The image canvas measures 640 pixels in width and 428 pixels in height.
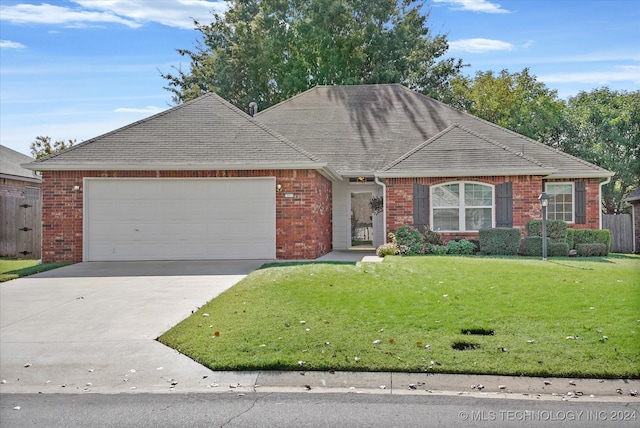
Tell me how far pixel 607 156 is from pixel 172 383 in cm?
2916

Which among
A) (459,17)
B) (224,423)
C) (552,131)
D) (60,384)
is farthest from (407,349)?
(552,131)

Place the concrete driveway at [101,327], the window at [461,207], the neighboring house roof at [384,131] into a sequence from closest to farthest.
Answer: the concrete driveway at [101,327], the window at [461,207], the neighboring house roof at [384,131]

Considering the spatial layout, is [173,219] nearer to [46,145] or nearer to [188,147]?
[188,147]

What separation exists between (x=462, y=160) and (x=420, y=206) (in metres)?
1.86

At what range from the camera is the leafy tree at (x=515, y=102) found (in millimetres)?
31688

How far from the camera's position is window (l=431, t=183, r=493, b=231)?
17.5 m

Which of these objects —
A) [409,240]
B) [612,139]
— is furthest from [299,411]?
[612,139]

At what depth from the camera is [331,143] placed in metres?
21.1

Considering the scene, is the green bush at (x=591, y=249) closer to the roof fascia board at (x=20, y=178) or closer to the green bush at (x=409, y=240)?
the green bush at (x=409, y=240)

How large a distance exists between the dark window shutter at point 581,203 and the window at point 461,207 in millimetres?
3798

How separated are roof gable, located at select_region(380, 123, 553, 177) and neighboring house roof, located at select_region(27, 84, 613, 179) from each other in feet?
0.10

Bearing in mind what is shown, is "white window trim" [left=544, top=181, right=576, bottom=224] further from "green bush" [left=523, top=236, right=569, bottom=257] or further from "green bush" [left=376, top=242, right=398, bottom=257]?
"green bush" [left=376, top=242, right=398, bottom=257]

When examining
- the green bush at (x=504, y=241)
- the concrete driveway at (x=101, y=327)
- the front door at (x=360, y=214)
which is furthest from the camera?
the front door at (x=360, y=214)

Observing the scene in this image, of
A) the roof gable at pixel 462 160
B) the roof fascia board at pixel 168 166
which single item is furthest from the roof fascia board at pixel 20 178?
the roof gable at pixel 462 160
